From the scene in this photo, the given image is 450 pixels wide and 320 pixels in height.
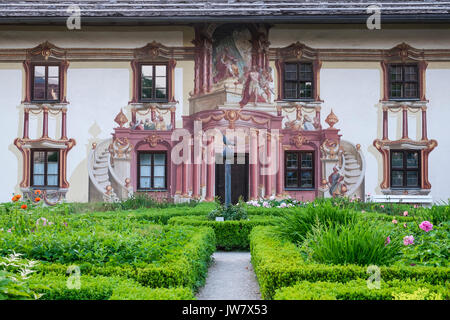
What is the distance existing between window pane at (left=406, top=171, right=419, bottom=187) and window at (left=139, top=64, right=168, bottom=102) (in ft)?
26.5

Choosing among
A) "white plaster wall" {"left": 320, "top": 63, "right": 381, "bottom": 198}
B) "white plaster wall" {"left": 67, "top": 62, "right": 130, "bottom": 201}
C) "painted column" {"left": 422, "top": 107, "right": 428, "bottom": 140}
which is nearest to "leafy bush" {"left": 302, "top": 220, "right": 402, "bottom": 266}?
"white plaster wall" {"left": 320, "top": 63, "right": 381, "bottom": 198}

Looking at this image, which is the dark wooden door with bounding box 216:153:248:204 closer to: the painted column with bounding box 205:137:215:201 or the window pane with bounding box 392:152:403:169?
the painted column with bounding box 205:137:215:201

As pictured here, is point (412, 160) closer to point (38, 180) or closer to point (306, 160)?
point (306, 160)

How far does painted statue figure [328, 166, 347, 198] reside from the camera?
14711mm

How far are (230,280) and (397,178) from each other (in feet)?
31.6

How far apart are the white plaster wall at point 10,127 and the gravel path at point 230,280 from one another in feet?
28.9

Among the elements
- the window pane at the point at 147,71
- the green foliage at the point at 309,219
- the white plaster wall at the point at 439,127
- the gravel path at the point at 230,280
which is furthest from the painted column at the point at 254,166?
the green foliage at the point at 309,219

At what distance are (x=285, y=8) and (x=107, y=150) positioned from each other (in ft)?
23.2

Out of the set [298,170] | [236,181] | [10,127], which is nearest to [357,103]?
[298,170]

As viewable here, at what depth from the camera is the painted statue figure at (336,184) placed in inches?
579

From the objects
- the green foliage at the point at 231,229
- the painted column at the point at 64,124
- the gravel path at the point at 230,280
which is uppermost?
the painted column at the point at 64,124

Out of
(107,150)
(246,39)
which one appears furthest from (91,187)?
(246,39)

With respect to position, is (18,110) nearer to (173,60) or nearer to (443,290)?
(173,60)

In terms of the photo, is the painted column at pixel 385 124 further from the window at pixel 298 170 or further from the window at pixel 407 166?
the window at pixel 298 170
